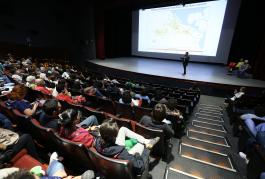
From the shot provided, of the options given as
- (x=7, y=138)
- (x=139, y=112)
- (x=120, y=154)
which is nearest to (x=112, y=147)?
(x=120, y=154)

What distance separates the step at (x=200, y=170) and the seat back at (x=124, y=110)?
49.6 inches

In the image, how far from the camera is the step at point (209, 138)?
3.18 meters

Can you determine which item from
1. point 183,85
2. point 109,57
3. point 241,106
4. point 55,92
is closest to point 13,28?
point 109,57

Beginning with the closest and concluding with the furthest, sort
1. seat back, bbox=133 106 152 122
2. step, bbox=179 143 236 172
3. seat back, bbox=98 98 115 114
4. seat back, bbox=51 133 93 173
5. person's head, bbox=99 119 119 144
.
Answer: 1. person's head, bbox=99 119 119 144
2. seat back, bbox=51 133 93 173
3. step, bbox=179 143 236 172
4. seat back, bbox=133 106 152 122
5. seat back, bbox=98 98 115 114

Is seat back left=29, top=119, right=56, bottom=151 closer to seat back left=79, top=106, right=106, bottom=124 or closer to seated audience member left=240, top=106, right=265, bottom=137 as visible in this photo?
seat back left=79, top=106, right=106, bottom=124

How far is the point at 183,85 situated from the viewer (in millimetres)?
7367

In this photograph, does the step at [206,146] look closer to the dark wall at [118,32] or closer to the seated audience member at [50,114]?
the seated audience member at [50,114]

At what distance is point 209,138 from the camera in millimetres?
3348

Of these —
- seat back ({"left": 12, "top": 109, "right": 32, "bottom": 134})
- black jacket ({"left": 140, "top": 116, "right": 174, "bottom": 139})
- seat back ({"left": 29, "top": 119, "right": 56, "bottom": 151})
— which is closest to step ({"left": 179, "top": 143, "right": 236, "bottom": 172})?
black jacket ({"left": 140, "top": 116, "right": 174, "bottom": 139})

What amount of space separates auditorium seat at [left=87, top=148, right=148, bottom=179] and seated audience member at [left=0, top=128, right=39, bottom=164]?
87 centimetres

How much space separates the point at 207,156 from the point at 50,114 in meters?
2.51

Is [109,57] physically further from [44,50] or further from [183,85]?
[183,85]

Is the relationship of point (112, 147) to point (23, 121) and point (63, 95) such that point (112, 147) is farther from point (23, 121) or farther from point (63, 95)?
point (63, 95)

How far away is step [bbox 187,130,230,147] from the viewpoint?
10.4 ft
